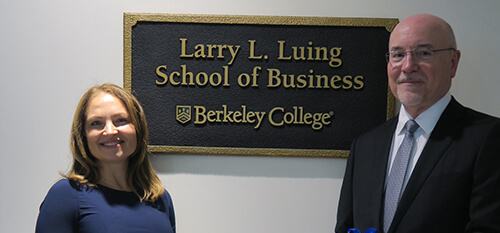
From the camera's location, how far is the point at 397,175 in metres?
1.88

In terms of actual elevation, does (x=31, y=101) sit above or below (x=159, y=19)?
below

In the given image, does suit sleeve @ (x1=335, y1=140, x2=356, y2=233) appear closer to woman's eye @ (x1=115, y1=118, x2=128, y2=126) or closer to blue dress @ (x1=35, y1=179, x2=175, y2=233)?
blue dress @ (x1=35, y1=179, x2=175, y2=233)

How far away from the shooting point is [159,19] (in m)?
2.46

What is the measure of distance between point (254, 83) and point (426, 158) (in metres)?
0.95

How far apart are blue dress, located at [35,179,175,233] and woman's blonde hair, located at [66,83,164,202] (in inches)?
1.8

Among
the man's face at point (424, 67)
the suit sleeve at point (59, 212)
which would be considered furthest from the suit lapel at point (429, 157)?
the suit sleeve at point (59, 212)

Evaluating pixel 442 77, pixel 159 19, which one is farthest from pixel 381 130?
pixel 159 19

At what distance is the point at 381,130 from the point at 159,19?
1.17m

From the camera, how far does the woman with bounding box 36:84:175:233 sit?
1.65 m

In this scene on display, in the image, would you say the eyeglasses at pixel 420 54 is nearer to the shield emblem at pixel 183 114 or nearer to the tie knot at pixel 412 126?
the tie knot at pixel 412 126

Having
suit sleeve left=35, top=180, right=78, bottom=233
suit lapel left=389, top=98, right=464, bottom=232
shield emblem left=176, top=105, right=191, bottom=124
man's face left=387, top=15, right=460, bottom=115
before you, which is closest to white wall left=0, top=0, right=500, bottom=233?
shield emblem left=176, top=105, right=191, bottom=124

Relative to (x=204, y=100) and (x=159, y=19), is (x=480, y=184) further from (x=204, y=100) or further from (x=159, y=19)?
(x=159, y=19)

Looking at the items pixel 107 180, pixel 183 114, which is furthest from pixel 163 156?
pixel 107 180

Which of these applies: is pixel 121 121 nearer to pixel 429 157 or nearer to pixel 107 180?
pixel 107 180
